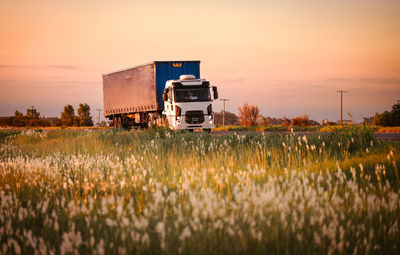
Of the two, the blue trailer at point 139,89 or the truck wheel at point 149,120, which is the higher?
the blue trailer at point 139,89

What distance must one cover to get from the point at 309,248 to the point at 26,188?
17.2 ft

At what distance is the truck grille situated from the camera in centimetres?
2317

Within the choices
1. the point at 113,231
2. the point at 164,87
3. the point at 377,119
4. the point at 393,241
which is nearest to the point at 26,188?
the point at 113,231

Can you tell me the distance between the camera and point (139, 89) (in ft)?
94.2

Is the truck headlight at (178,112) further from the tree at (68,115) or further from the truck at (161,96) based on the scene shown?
the tree at (68,115)

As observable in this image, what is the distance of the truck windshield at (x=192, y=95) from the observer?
23.1 metres

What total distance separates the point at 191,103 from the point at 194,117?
830mm

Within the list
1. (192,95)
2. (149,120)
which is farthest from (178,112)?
(149,120)

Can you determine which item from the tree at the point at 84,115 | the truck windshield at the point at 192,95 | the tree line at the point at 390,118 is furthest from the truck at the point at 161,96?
the tree at the point at 84,115

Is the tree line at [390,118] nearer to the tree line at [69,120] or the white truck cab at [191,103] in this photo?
the white truck cab at [191,103]

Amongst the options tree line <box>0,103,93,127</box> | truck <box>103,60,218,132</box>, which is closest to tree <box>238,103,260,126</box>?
truck <box>103,60,218,132</box>

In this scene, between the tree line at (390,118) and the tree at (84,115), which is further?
the tree at (84,115)

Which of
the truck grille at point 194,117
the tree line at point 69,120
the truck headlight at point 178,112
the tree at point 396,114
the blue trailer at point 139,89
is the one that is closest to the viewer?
the truck headlight at point 178,112

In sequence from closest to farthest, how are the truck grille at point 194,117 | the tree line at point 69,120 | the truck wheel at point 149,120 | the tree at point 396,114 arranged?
the truck grille at point 194,117 < the truck wheel at point 149,120 < the tree at point 396,114 < the tree line at point 69,120
